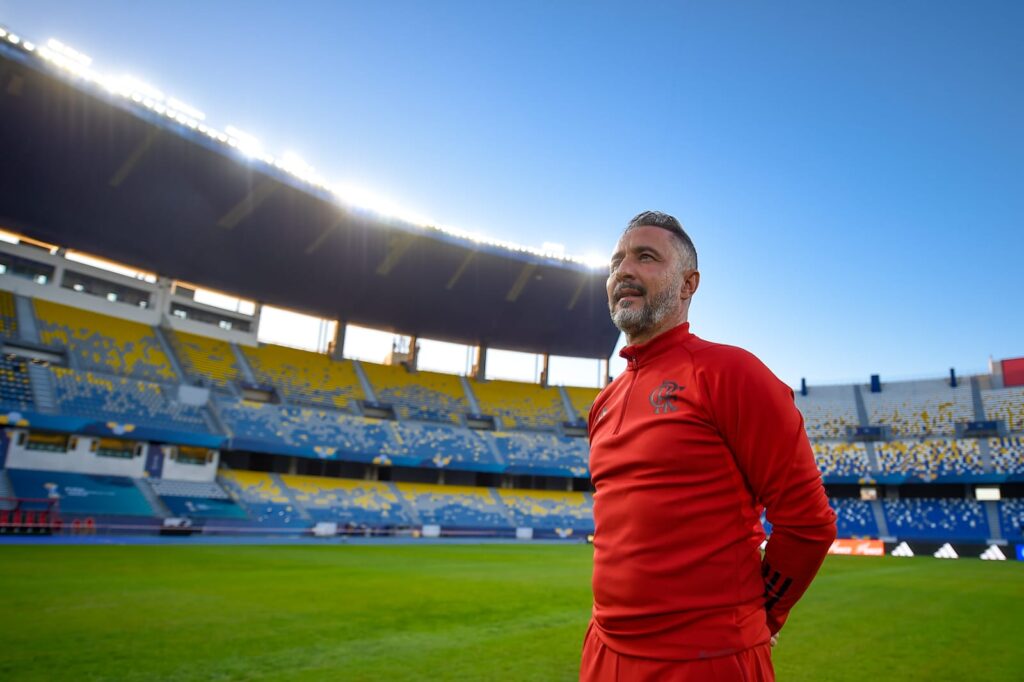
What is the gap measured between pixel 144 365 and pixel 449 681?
1339 inches

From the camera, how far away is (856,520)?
135ft

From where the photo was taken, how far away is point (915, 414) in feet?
150

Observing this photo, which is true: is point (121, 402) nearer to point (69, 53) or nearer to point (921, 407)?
point (69, 53)

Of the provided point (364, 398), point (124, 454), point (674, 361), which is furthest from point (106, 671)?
point (364, 398)

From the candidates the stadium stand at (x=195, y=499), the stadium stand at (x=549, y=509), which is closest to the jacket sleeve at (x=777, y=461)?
the stadium stand at (x=195, y=499)

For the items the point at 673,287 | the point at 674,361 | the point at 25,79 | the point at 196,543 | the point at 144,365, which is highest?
the point at 25,79

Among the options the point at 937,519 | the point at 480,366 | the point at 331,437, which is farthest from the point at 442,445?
the point at 937,519

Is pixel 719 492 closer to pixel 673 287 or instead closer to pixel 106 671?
pixel 673 287

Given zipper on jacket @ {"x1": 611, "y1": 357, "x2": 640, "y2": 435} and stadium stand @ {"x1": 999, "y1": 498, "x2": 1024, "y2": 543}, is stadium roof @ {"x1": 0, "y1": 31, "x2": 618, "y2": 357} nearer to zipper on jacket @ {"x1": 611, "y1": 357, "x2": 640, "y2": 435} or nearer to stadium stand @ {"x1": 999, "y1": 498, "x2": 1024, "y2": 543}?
stadium stand @ {"x1": 999, "y1": 498, "x2": 1024, "y2": 543}

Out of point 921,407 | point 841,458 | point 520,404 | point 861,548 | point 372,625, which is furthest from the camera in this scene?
point 520,404

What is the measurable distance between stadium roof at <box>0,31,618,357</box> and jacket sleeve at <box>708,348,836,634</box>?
28.9 meters

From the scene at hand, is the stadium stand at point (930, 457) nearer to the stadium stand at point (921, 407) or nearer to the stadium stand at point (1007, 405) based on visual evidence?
the stadium stand at point (921, 407)

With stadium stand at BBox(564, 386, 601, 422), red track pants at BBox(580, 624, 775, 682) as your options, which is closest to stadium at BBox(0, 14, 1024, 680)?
stadium stand at BBox(564, 386, 601, 422)

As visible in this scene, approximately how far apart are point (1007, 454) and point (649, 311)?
1919 inches
